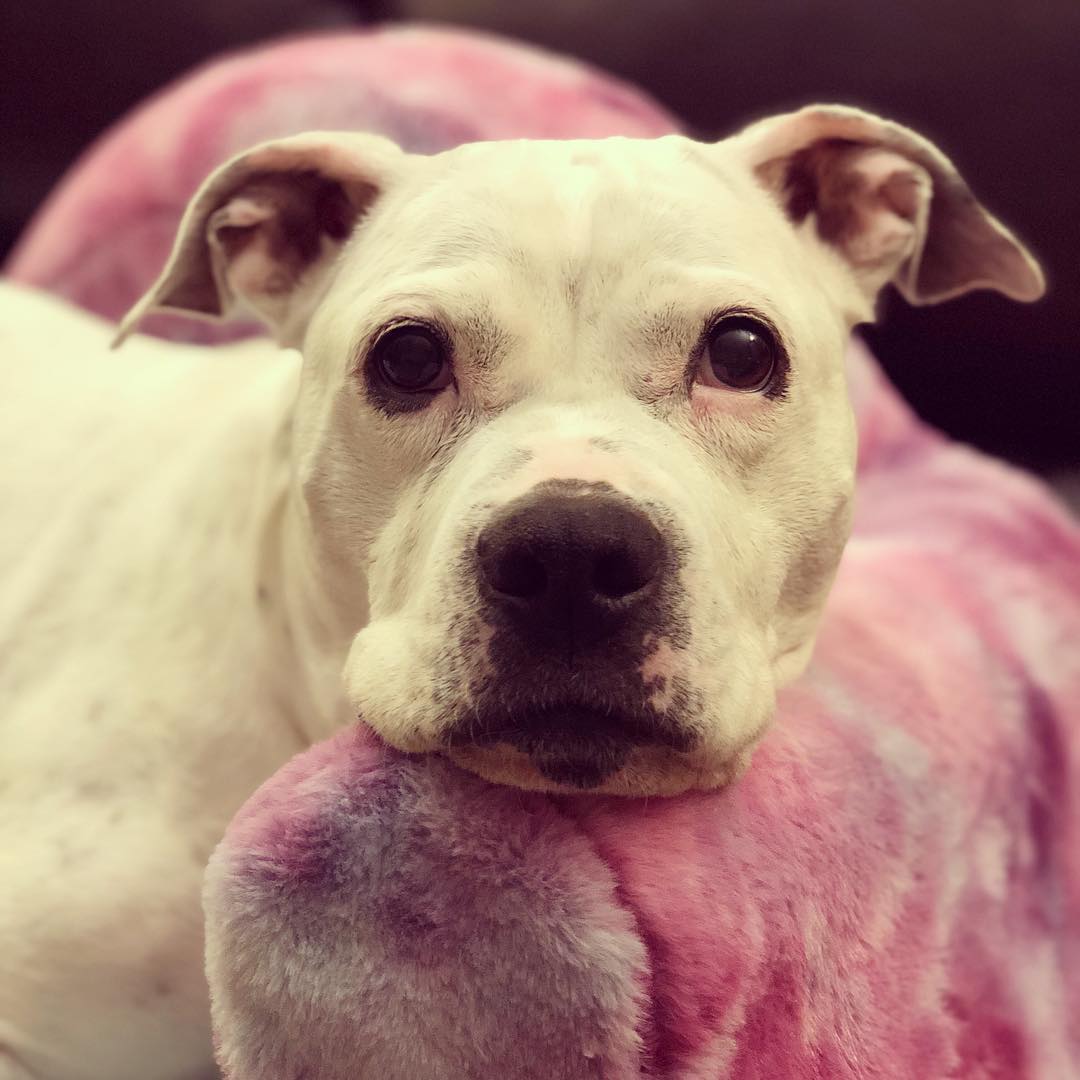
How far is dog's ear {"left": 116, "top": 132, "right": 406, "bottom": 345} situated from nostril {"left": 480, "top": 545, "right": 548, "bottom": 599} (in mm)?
557

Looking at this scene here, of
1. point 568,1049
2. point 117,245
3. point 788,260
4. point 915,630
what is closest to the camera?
point 568,1049

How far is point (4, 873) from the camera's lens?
1196mm

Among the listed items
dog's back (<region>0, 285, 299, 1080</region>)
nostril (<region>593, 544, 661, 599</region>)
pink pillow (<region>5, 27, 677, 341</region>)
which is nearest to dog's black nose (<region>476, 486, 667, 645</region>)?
nostril (<region>593, 544, 661, 599</region>)

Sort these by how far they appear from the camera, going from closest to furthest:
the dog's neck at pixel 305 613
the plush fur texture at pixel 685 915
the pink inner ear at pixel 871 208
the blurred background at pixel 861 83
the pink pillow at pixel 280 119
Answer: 1. the plush fur texture at pixel 685 915
2. the dog's neck at pixel 305 613
3. the pink inner ear at pixel 871 208
4. the pink pillow at pixel 280 119
5. the blurred background at pixel 861 83

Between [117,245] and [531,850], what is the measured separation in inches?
66.4

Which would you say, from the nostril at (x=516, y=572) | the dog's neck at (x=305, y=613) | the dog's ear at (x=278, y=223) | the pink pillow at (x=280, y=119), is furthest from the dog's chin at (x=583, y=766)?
the pink pillow at (x=280, y=119)

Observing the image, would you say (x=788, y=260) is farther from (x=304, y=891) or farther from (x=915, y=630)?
(x=304, y=891)

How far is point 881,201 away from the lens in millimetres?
1318

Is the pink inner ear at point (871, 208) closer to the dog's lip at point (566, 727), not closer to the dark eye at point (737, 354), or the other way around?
the dark eye at point (737, 354)

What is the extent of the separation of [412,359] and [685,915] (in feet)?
1.78

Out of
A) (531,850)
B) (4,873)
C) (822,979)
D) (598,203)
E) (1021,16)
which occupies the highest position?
(1021,16)

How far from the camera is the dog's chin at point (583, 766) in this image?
87cm

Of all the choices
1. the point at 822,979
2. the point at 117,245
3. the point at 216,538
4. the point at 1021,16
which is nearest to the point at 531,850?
the point at 822,979

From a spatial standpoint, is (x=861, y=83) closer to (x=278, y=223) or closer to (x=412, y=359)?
(x=278, y=223)
